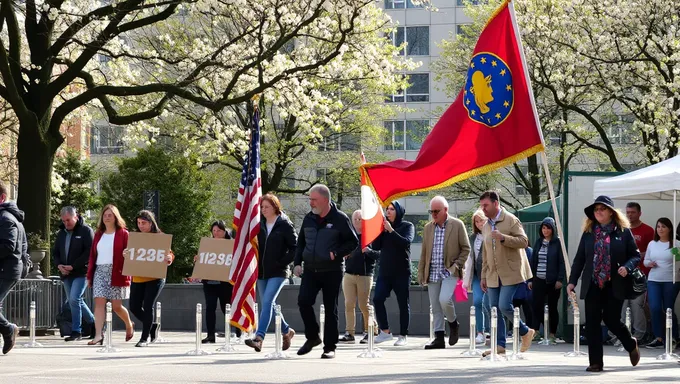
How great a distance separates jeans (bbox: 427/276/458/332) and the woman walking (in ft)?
12.0

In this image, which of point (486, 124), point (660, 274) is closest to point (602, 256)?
point (486, 124)

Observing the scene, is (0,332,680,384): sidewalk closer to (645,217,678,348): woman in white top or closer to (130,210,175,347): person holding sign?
(130,210,175,347): person holding sign

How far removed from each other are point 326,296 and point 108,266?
4102mm

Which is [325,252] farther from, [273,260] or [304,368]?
[304,368]

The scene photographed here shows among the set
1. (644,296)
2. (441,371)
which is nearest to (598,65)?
(644,296)

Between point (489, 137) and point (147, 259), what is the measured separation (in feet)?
18.8

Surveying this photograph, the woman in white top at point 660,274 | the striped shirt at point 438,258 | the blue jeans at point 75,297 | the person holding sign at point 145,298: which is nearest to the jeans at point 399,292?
the striped shirt at point 438,258

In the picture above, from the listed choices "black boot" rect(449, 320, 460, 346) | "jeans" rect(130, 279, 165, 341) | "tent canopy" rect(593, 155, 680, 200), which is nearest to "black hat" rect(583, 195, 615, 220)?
"black boot" rect(449, 320, 460, 346)

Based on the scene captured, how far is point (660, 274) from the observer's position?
18.0 metres

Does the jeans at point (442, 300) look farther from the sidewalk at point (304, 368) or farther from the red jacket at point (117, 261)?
the red jacket at point (117, 261)

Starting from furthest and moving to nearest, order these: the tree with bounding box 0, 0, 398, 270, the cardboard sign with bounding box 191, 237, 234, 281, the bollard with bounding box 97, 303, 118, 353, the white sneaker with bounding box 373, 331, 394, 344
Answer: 1. the tree with bounding box 0, 0, 398, 270
2. the white sneaker with bounding box 373, 331, 394, 344
3. the cardboard sign with bounding box 191, 237, 234, 281
4. the bollard with bounding box 97, 303, 118, 353

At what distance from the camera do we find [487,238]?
14.8 m

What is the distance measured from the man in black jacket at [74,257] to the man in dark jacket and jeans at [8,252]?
409 centimetres

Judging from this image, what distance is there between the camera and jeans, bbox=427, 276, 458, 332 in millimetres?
16953
